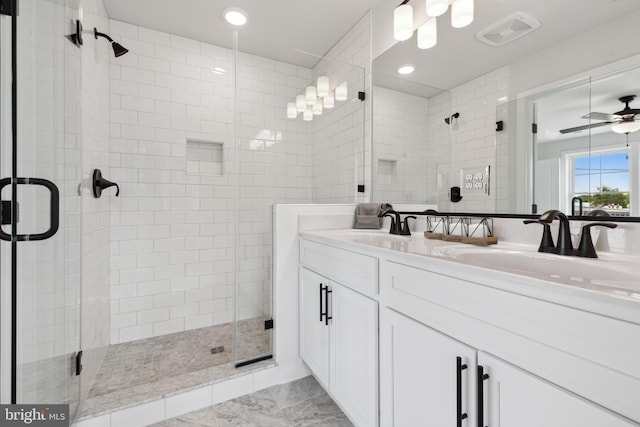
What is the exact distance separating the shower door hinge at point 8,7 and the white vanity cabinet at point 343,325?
1.34m

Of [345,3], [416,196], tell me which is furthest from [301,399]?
[345,3]

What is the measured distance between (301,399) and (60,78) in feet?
6.42

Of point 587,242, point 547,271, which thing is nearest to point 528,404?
point 547,271

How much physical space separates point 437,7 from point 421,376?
182 cm

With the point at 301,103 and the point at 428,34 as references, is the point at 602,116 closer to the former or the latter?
the point at 428,34

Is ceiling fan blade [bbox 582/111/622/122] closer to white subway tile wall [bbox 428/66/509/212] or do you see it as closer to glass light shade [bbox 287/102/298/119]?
white subway tile wall [bbox 428/66/509/212]

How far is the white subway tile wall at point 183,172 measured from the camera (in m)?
2.05

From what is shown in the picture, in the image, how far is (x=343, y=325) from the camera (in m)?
1.37

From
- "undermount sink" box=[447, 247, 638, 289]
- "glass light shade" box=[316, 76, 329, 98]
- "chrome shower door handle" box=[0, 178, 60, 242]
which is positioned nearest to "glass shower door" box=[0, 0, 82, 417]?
"chrome shower door handle" box=[0, 178, 60, 242]

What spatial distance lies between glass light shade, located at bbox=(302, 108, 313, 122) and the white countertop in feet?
3.92

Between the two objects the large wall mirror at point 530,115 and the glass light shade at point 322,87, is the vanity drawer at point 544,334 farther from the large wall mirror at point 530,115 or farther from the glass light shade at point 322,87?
the glass light shade at point 322,87

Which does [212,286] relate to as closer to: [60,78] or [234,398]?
[234,398]

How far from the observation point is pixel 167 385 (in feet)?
5.34

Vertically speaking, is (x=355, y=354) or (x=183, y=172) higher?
(x=183, y=172)
